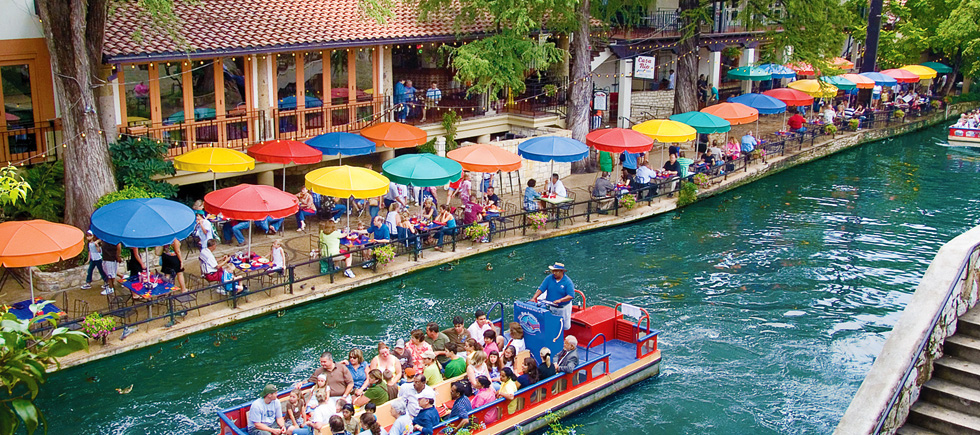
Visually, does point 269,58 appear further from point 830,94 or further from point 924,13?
point 924,13

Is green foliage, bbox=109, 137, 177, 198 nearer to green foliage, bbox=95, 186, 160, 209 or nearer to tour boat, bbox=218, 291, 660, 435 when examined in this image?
green foliage, bbox=95, 186, 160, 209

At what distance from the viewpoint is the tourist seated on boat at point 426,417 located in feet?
43.0

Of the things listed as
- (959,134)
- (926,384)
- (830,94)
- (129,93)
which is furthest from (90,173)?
(959,134)

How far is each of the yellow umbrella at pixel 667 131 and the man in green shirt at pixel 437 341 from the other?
44.0 feet

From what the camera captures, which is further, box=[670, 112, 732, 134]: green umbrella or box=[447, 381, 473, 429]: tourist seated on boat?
box=[670, 112, 732, 134]: green umbrella

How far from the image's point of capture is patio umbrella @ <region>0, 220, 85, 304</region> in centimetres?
1580

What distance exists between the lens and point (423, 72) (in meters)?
30.9

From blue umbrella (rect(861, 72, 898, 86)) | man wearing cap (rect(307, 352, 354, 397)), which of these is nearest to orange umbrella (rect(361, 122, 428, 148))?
man wearing cap (rect(307, 352, 354, 397))

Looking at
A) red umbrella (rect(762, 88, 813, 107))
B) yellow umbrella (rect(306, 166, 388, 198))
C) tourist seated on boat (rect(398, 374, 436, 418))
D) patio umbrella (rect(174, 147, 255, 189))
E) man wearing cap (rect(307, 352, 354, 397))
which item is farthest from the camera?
red umbrella (rect(762, 88, 813, 107))

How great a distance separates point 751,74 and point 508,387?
98.7 ft

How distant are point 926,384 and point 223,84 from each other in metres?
19.8

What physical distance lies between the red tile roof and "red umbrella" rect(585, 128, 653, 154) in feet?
20.2

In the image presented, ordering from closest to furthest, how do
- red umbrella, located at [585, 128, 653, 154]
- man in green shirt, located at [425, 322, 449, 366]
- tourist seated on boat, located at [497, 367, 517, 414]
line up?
tourist seated on boat, located at [497, 367, 517, 414] → man in green shirt, located at [425, 322, 449, 366] → red umbrella, located at [585, 128, 653, 154]

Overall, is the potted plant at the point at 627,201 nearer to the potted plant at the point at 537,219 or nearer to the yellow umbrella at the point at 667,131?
the yellow umbrella at the point at 667,131
